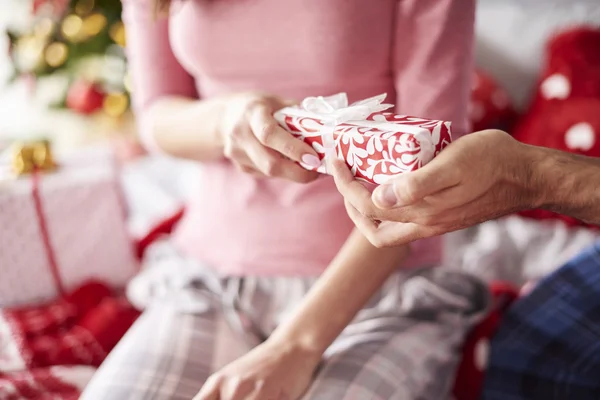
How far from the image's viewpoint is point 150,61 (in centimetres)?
91

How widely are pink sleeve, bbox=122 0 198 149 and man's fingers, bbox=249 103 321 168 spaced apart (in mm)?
325

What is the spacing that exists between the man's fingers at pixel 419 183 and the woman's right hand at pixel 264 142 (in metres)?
0.13

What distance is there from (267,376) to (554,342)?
410mm

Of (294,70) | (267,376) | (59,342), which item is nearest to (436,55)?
(294,70)

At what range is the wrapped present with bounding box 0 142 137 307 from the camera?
3.49 ft

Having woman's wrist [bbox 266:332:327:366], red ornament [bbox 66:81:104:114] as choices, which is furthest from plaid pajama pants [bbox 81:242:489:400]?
red ornament [bbox 66:81:104:114]

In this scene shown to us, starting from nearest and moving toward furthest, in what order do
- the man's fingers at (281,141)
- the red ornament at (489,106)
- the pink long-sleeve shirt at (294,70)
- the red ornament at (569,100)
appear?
the man's fingers at (281,141)
the pink long-sleeve shirt at (294,70)
the red ornament at (569,100)
the red ornament at (489,106)

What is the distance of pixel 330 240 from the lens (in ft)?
2.59

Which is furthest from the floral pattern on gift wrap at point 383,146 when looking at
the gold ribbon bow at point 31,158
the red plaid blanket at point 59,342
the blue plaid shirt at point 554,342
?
the gold ribbon bow at point 31,158

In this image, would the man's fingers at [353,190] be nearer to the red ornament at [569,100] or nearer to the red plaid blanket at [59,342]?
the red plaid blanket at [59,342]

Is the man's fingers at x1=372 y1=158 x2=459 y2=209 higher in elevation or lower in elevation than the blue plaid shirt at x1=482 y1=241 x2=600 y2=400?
higher

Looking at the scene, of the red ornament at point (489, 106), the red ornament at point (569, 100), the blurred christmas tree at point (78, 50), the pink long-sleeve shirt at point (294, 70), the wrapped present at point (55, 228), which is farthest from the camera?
the blurred christmas tree at point (78, 50)

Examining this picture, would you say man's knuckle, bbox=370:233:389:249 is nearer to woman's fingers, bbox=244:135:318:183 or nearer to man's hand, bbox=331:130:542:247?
man's hand, bbox=331:130:542:247

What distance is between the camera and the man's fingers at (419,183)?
0.48 metres
